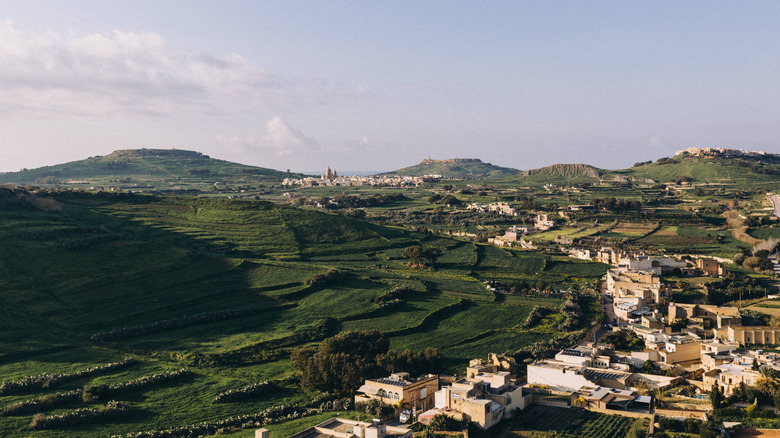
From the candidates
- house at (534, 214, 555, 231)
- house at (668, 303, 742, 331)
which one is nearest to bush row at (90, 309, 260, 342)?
house at (668, 303, 742, 331)

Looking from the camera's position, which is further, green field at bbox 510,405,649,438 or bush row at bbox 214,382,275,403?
bush row at bbox 214,382,275,403

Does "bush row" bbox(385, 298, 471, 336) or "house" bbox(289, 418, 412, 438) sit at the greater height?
"bush row" bbox(385, 298, 471, 336)

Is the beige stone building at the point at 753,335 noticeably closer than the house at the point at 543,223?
Yes

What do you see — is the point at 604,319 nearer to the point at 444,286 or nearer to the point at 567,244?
the point at 444,286

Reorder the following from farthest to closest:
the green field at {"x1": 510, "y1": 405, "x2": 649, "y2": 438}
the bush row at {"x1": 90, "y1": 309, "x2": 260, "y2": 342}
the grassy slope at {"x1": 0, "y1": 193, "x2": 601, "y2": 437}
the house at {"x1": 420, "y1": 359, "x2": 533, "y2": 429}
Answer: the bush row at {"x1": 90, "y1": 309, "x2": 260, "y2": 342}, the grassy slope at {"x1": 0, "y1": 193, "x2": 601, "y2": 437}, the house at {"x1": 420, "y1": 359, "x2": 533, "y2": 429}, the green field at {"x1": 510, "y1": 405, "x2": 649, "y2": 438}

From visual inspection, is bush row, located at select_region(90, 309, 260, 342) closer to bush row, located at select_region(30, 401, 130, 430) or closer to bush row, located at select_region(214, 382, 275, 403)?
bush row, located at select_region(30, 401, 130, 430)

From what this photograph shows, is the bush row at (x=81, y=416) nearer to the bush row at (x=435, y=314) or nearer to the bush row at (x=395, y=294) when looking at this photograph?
the bush row at (x=435, y=314)

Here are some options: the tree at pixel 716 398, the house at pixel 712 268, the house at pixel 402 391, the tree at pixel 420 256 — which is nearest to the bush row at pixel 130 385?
the house at pixel 402 391
